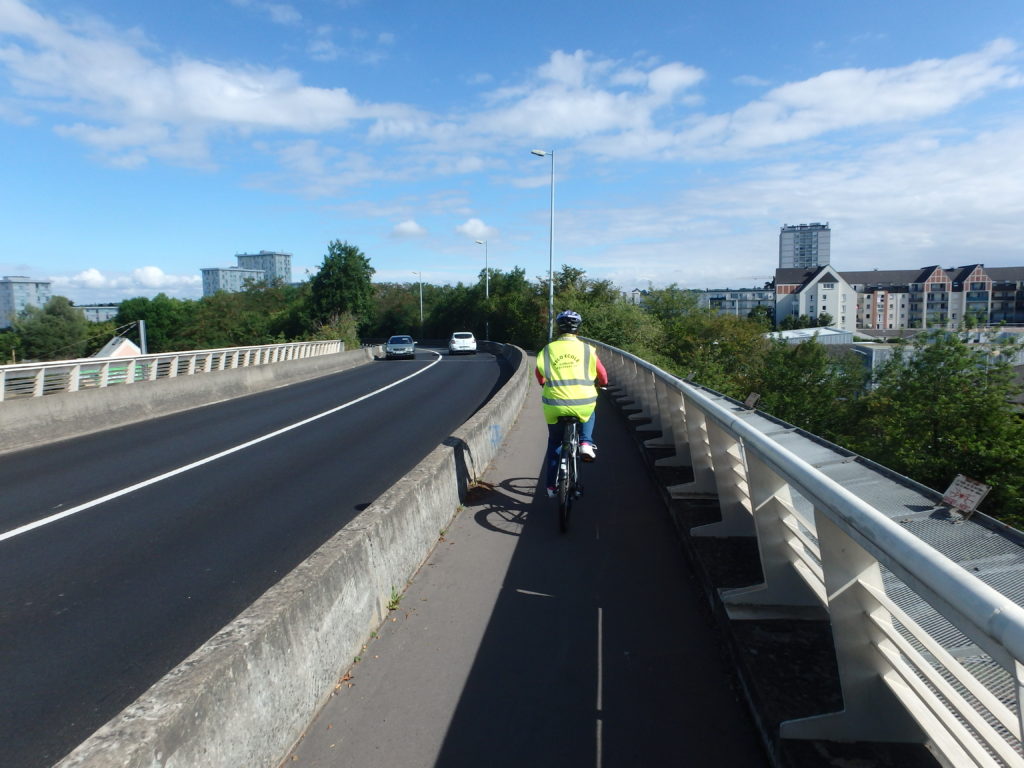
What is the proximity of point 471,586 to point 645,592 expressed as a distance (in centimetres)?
119

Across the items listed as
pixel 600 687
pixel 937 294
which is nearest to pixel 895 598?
pixel 600 687

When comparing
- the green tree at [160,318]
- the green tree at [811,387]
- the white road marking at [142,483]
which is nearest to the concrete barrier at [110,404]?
the white road marking at [142,483]

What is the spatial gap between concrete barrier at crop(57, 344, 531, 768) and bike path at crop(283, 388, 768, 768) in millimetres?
163

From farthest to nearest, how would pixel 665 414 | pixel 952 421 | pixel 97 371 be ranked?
pixel 952 421, pixel 97 371, pixel 665 414

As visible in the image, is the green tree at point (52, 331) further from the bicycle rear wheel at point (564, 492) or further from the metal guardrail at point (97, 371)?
the bicycle rear wheel at point (564, 492)

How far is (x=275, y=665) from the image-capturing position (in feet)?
9.99

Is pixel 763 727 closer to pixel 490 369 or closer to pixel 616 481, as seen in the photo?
pixel 616 481

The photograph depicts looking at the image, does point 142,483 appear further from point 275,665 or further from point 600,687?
point 600,687

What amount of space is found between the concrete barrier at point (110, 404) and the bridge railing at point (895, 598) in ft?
37.9

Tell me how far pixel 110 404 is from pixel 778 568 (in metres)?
13.9

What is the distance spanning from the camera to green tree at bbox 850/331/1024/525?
13266 millimetres

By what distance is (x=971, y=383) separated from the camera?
16.2m

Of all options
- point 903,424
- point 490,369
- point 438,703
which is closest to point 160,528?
point 438,703

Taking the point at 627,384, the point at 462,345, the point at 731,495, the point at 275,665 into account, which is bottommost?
the point at 275,665
